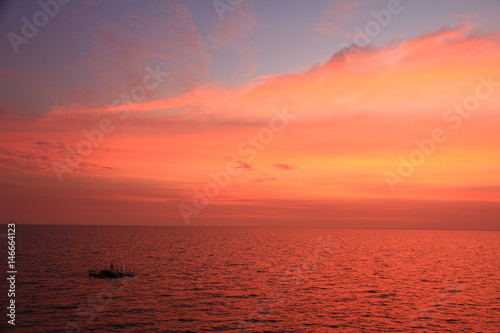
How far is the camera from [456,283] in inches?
2714

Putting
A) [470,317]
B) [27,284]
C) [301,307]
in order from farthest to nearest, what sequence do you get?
[27,284], [301,307], [470,317]

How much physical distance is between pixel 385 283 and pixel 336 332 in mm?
34306

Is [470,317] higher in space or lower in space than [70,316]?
lower

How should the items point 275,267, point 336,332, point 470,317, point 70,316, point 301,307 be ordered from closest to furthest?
point 336,332 < point 70,316 < point 470,317 < point 301,307 < point 275,267

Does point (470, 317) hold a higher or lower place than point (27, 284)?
lower

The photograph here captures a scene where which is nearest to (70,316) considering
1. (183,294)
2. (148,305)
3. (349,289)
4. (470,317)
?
(148,305)

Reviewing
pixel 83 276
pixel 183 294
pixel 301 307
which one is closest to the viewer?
pixel 301 307

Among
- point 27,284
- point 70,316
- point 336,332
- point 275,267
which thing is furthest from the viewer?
point 275,267

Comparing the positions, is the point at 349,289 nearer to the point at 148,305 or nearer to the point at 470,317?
the point at 470,317

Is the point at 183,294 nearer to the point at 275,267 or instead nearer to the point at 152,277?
the point at 152,277

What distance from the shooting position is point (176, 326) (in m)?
39.4

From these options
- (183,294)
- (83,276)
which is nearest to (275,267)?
(183,294)

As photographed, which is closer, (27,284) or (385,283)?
(27,284)

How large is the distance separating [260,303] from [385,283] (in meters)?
30.9
